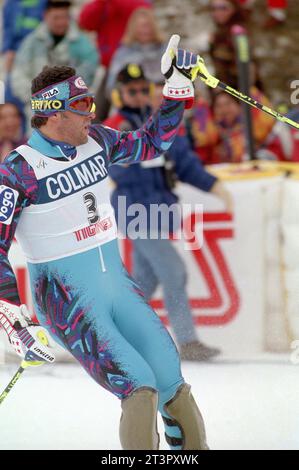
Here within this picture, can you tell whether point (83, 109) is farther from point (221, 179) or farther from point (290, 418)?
point (221, 179)

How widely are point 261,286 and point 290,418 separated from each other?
1.47 m

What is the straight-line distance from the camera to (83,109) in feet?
14.5

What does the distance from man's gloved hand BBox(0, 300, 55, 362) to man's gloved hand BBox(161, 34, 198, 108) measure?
110 centimetres

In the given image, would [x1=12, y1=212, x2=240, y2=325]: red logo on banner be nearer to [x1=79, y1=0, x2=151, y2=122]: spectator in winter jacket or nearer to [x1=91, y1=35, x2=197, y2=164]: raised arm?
[x1=79, y1=0, x2=151, y2=122]: spectator in winter jacket

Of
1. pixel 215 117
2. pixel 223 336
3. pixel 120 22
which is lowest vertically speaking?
pixel 223 336

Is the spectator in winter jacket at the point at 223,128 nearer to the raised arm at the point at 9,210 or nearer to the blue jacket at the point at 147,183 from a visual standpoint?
the blue jacket at the point at 147,183

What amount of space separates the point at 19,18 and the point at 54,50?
0.48 meters

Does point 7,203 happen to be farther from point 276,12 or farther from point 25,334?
point 276,12

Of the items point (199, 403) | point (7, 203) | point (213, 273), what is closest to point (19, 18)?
point (213, 273)

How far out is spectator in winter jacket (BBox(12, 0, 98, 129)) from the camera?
297 inches

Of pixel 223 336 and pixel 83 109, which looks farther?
pixel 223 336

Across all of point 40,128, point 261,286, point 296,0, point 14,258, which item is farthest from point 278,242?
point 40,128

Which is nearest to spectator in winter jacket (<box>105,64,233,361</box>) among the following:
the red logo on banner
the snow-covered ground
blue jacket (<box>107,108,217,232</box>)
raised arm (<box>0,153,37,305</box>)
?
blue jacket (<box>107,108,217,232</box>)

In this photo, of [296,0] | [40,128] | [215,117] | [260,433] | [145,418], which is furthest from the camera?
[296,0]
